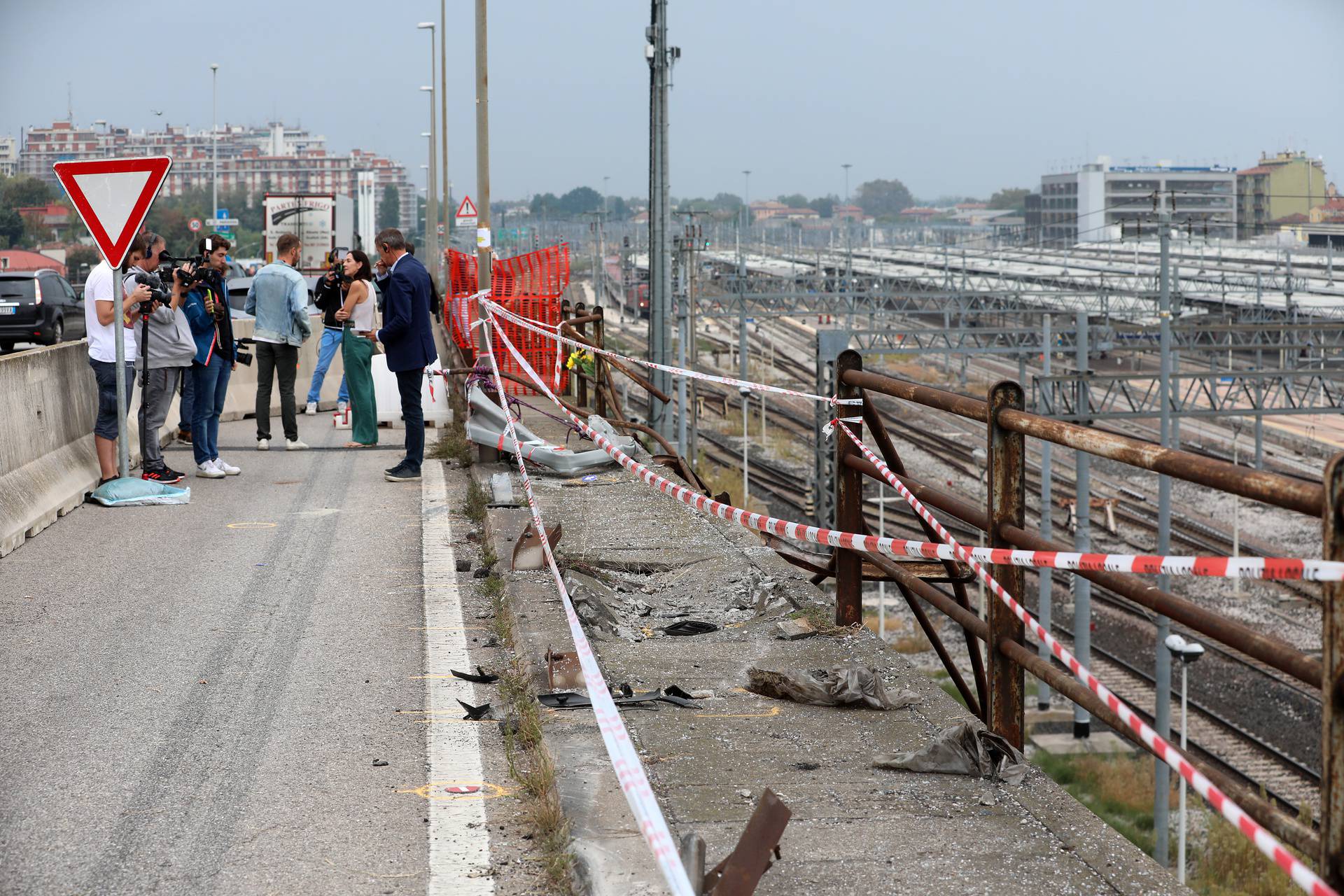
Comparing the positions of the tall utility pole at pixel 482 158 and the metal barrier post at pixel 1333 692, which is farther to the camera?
the tall utility pole at pixel 482 158

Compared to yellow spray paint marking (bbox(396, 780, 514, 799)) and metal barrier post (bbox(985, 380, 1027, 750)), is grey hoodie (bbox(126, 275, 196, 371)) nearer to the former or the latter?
yellow spray paint marking (bbox(396, 780, 514, 799))

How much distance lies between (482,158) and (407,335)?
43.2ft

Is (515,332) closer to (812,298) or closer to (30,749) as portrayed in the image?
(30,749)

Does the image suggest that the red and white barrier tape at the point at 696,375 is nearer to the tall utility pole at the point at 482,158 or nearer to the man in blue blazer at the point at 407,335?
the man in blue blazer at the point at 407,335

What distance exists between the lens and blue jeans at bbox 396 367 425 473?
11.3m

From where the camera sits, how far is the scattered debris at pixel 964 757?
428 centimetres

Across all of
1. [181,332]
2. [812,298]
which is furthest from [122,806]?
[812,298]

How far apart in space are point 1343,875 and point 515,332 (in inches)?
741

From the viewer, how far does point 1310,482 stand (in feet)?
9.88

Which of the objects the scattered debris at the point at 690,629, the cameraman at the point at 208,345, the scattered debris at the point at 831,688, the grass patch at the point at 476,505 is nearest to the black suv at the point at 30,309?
the cameraman at the point at 208,345

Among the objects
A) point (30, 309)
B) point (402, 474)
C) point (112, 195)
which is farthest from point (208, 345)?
point (30, 309)

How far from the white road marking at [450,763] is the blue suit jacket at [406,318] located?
346 cm

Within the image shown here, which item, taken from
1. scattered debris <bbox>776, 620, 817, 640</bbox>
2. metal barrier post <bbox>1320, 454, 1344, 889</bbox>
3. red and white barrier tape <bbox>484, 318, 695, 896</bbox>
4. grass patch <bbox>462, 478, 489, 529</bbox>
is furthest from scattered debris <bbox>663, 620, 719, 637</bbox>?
metal barrier post <bbox>1320, 454, 1344, 889</bbox>

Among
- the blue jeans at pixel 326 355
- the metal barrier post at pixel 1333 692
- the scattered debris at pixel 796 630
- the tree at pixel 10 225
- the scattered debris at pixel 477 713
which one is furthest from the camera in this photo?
the tree at pixel 10 225
